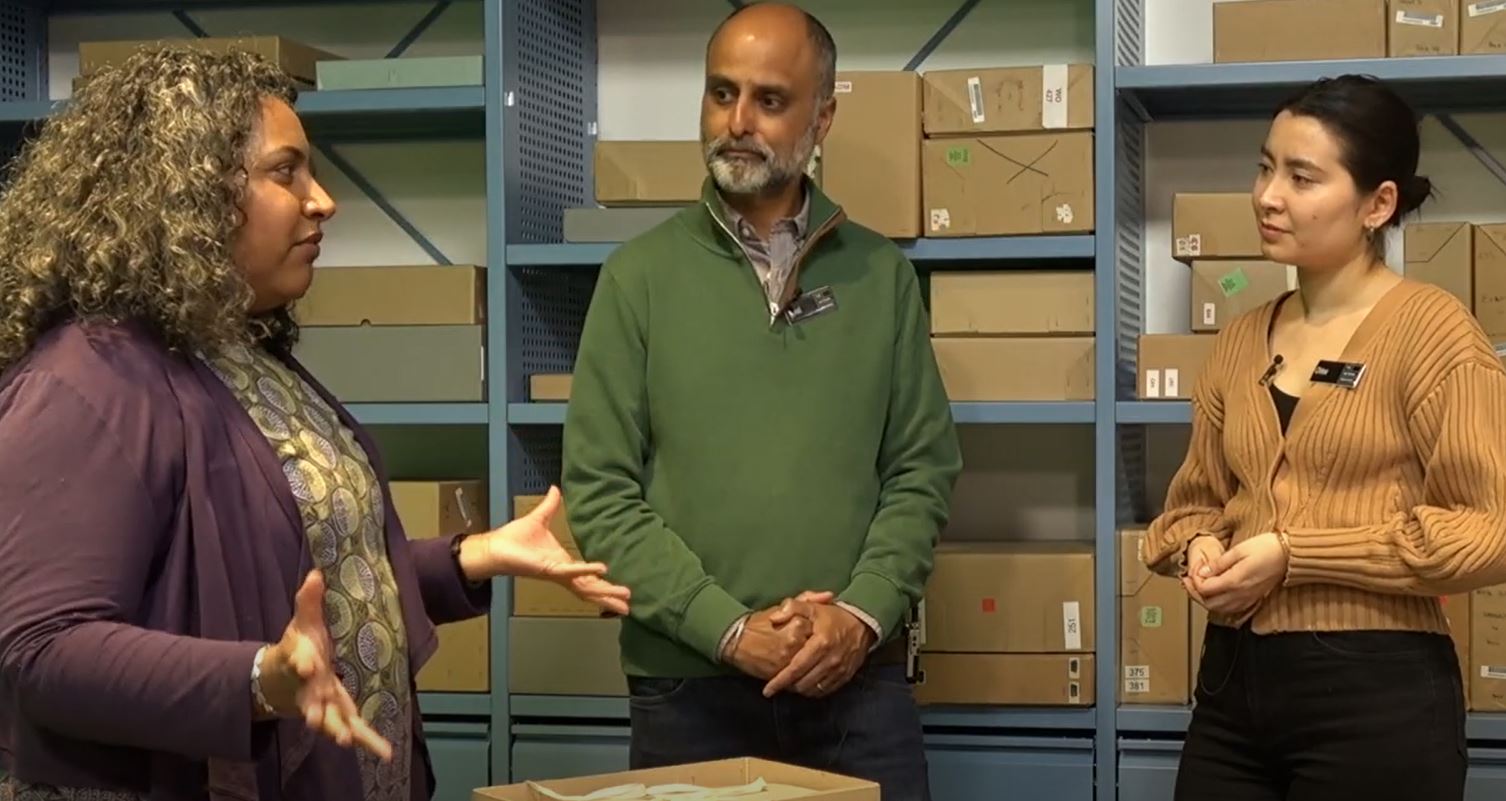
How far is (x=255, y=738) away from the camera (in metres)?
1.38

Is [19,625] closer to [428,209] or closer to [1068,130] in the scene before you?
[1068,130]

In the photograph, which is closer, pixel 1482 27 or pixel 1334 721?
pixel 1334 721

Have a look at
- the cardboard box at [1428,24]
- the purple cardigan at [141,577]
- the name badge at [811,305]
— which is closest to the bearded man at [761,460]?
the name badge at [811,305]

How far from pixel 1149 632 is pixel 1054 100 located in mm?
956

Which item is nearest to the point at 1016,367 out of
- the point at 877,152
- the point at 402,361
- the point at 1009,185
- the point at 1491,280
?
the point at 1009,185

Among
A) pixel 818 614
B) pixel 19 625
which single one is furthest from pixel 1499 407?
pixel 19 625

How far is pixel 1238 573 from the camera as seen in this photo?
77.0 inches

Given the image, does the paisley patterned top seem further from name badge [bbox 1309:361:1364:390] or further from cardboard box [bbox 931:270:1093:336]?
cardboard box [bbox 931:270:1093:336]

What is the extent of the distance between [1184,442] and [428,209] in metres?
1.73

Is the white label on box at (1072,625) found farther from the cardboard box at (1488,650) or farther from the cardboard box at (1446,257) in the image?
the cardboard box at (1446,257)

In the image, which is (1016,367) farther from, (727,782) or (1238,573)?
(727,782)

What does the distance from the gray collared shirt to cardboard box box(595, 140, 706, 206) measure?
1.79 ft

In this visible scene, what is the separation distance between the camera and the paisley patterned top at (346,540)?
5.25 ft

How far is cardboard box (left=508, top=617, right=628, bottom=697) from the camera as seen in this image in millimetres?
3008
